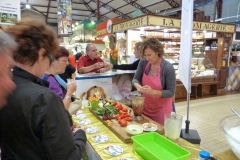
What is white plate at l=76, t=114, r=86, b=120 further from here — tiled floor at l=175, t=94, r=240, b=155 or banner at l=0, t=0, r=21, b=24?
tiled floor at l=175, t=94, r=240, b=155

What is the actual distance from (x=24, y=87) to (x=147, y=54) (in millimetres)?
1604

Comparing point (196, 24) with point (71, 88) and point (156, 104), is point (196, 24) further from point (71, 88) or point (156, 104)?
point (71, 88)

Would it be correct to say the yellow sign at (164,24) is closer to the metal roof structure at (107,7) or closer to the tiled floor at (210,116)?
the tiled floor at (210,116)

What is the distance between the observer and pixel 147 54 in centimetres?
219

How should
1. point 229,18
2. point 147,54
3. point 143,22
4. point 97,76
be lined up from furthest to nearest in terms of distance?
1. point 229,18
2. point 143,22
3. point 97,76
4. point 147,54

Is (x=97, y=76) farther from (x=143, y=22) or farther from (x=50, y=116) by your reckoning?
(x=143, y=22)

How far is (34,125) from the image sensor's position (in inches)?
31.8

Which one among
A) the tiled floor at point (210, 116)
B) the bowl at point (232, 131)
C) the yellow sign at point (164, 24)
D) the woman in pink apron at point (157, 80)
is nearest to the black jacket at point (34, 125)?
the bowl at point (232, 131)

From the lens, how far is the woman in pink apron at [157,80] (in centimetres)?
209

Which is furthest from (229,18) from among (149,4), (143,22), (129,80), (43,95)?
(43,95)

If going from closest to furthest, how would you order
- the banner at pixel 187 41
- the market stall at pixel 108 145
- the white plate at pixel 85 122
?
1. the market stall at pixel 108 145
2. the white plate at pixel 85 122
3. the banner at pixel 187 41

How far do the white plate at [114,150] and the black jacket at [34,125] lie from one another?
49cm

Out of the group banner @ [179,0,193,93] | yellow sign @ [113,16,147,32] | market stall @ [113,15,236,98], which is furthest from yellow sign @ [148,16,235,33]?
banner @ [179,0,193,93]

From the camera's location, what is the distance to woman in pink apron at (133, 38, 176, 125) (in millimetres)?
2090
